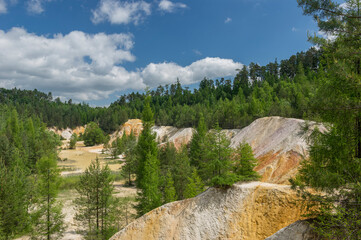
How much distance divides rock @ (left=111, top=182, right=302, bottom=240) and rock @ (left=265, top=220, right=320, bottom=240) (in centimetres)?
536

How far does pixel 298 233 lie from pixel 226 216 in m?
6.81

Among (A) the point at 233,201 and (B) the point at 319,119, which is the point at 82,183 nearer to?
(A) the point at 233,201

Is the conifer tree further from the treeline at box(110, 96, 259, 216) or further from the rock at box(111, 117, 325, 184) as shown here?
the rock at box(111, 117, 325, 184)

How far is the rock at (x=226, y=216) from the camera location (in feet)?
45.1

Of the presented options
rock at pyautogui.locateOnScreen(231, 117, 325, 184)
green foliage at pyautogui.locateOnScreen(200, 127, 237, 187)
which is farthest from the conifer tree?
rock at pyautogui.locateOnScreen(231, 117, 325, 184)

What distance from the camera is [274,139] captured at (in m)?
31.6

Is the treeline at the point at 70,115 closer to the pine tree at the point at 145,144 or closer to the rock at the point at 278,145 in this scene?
the rock at the point at 278,145

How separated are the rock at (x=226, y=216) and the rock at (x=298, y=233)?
5.36 metres

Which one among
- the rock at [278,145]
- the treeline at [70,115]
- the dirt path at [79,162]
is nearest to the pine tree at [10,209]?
the dirt path at [79,162]

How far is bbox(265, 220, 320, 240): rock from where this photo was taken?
7964 mm

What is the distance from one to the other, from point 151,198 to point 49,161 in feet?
35.2

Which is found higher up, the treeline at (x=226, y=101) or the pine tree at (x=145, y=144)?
the treeline at (x=226, y=101)

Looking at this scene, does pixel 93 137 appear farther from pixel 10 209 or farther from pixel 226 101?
pixel 10 209

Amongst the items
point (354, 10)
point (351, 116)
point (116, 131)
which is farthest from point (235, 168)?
point (116, 131)
